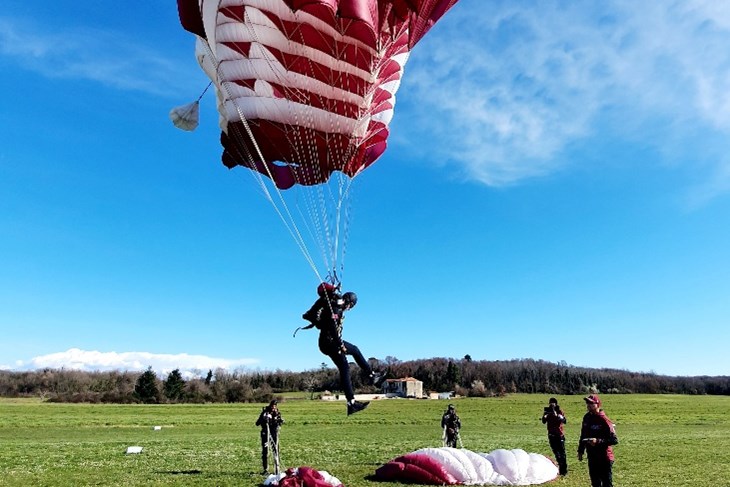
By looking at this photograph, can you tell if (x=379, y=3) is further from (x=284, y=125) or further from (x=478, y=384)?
(x=478, y=384)

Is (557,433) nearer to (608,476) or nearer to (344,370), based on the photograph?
(608,476)

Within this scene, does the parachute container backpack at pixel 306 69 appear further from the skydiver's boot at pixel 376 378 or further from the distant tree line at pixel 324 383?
the distant tree line at pixel 324 383

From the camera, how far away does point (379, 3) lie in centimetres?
894

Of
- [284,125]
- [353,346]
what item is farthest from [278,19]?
[353,346]

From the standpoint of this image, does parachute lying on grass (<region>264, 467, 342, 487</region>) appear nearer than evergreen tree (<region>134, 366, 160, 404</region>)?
Yes

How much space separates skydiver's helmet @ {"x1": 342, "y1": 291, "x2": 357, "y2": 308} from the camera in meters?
8.41

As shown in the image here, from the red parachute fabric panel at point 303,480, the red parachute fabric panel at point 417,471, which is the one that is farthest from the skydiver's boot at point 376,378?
the red parachute fabric panel at point 417,471

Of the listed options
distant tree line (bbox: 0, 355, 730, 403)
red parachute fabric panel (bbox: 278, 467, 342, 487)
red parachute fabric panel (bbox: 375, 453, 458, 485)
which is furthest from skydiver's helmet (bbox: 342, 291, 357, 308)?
distant tree line (bbox: 0, 355, 730, 403)

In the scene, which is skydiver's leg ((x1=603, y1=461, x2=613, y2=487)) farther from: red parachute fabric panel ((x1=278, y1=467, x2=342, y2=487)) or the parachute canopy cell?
the parachute canopy cell

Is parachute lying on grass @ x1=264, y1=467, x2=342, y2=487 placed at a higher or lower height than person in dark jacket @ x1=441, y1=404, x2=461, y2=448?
lower

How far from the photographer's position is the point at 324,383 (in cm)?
9006

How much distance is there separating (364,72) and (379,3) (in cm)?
111

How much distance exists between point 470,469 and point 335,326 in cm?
371

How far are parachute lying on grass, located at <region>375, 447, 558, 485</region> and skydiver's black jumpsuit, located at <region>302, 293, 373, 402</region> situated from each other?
91.7 inches
